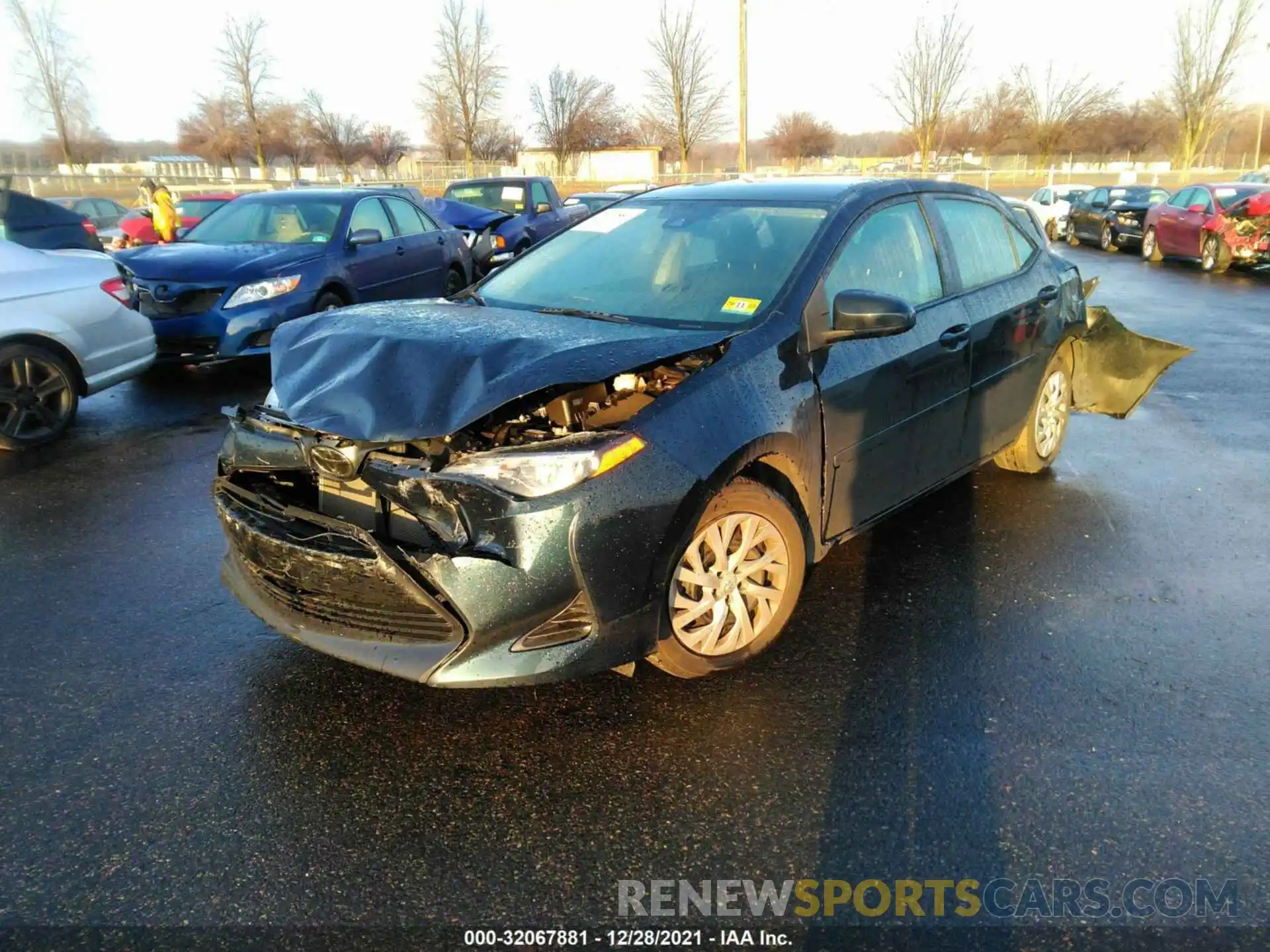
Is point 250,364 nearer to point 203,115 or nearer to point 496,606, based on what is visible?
point 496,606

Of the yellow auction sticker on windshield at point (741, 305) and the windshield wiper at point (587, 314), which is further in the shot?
the windshield wiper at point (587, 314)

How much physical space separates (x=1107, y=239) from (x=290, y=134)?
53718 mm

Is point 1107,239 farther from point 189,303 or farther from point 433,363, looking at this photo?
point 433,363

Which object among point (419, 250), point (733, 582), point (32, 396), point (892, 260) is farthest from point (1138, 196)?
point (32, 396)

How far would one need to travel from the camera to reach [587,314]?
3631 mm

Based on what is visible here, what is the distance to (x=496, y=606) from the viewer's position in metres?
2.59

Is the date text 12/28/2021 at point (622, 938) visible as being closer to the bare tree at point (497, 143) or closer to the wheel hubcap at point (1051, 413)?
the wheel hubcap at point (1051, 413)

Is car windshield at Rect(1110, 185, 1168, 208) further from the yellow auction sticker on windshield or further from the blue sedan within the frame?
the yellow auction sticker on windshield

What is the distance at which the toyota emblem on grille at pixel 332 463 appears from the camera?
2795 mm

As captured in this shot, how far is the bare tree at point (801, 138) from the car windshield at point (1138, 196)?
55368 mm

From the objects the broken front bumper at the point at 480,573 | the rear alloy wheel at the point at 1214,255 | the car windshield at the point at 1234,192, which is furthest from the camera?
the car windshield at the point at 1234,192

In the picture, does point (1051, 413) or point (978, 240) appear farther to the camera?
point (1051, 413)

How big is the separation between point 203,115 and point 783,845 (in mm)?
69252

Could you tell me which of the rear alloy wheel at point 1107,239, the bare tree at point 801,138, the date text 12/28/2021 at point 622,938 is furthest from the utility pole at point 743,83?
the bare tree at point 801,138
